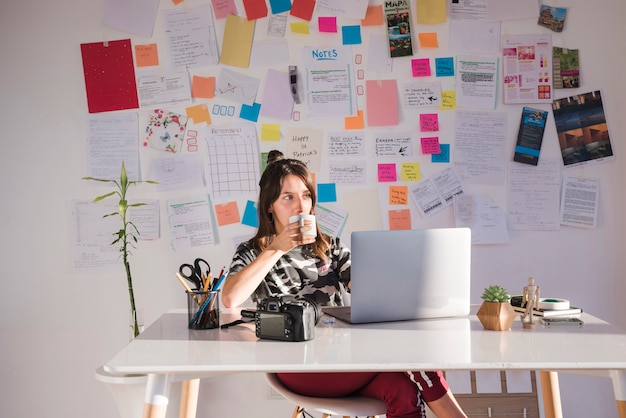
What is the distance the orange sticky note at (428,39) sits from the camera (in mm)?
3229

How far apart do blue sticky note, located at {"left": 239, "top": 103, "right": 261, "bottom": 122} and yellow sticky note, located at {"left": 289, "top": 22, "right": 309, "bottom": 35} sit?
0.37 metres

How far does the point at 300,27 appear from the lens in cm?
321

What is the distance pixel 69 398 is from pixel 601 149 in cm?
262

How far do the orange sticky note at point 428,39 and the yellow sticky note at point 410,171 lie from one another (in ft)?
1.77

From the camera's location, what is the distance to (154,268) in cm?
317

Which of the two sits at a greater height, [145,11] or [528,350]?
[145,11]

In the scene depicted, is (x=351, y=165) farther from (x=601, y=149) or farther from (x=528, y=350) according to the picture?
(x=528, y=350)

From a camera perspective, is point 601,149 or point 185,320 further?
point 601,149

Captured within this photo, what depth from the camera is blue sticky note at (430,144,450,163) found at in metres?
3.23

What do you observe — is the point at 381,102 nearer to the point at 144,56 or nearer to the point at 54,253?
the point at 144,56

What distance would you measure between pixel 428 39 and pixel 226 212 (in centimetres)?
119

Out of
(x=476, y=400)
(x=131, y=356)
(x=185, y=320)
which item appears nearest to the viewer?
(x=131, y=356)

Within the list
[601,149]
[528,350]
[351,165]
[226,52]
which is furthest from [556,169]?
[528,350]

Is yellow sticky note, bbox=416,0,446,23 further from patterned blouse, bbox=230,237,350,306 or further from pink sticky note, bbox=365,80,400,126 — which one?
patterned blouse, bbox=230,237,350,306
